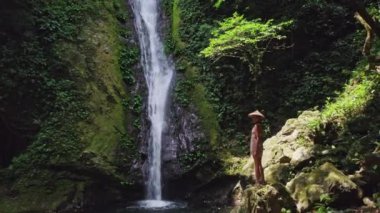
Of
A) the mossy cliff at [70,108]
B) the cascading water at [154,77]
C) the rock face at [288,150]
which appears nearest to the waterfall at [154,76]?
the cascading water at [154,77]

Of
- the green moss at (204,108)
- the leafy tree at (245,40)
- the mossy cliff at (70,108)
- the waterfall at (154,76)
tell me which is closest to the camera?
the mossy cliff at (70,108)

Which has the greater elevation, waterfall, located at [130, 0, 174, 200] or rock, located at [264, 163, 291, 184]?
waterfall, located at [130, 0, 174, 200]

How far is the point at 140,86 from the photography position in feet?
58.1

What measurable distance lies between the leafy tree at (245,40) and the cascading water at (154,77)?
2.66m

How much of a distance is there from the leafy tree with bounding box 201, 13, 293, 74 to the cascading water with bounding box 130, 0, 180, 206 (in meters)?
2.66

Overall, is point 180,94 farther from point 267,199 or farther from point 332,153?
point 267,199

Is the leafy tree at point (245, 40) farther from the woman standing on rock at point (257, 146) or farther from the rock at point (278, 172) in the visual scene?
the woman standing on rock at point (257, 146)

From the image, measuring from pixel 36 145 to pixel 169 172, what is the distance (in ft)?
14.6

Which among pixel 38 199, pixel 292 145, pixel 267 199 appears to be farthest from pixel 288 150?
pixel 38 199

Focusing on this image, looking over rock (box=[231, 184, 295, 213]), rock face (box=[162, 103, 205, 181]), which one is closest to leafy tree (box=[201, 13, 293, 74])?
rock face (box=[162, 103, 205, 181])

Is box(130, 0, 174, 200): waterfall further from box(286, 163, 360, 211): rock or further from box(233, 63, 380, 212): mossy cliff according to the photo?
box(286, 163, 360, 211): rock

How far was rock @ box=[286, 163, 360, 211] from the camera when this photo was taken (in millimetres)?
8781

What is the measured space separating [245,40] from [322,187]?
7.00m

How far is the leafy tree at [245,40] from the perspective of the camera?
1486 cm
